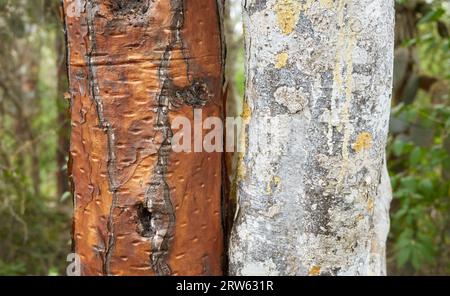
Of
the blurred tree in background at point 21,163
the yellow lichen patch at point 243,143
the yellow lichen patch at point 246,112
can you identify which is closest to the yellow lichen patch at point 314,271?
the yellow lichen patch at point 243,143

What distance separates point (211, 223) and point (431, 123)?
173 centimetres

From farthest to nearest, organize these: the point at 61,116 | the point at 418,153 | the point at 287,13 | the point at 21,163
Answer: the point at 21,163
the point at 61,116
the point at 418,153
the point at 287,13

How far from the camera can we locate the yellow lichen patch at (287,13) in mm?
1355

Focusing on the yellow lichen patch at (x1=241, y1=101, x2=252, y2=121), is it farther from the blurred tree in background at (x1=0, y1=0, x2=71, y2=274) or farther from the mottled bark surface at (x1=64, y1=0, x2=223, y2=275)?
the blurred tree in background at (x1=0, y1=0, x2=71, y2=274)

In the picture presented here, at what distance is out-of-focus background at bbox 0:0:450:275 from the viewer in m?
2.89

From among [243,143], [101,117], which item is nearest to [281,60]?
[243,143]

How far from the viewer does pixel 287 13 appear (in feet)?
4.47

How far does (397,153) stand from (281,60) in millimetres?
1561

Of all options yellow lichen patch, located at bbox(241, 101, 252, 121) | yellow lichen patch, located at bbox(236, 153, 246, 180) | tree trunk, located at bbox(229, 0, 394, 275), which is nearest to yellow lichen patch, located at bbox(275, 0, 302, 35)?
tree trunk, located at bbox(229, 0, 394, 275)

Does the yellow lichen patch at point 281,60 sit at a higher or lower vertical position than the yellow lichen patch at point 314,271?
higher

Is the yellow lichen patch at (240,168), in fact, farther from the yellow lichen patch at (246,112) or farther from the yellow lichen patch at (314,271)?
the yellow lichen patch at (314,271)

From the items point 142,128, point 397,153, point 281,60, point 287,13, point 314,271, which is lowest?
point 314,271

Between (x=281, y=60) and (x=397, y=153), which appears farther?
(x=397, y=153)

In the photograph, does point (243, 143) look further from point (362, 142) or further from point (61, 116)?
point (61, 116)
